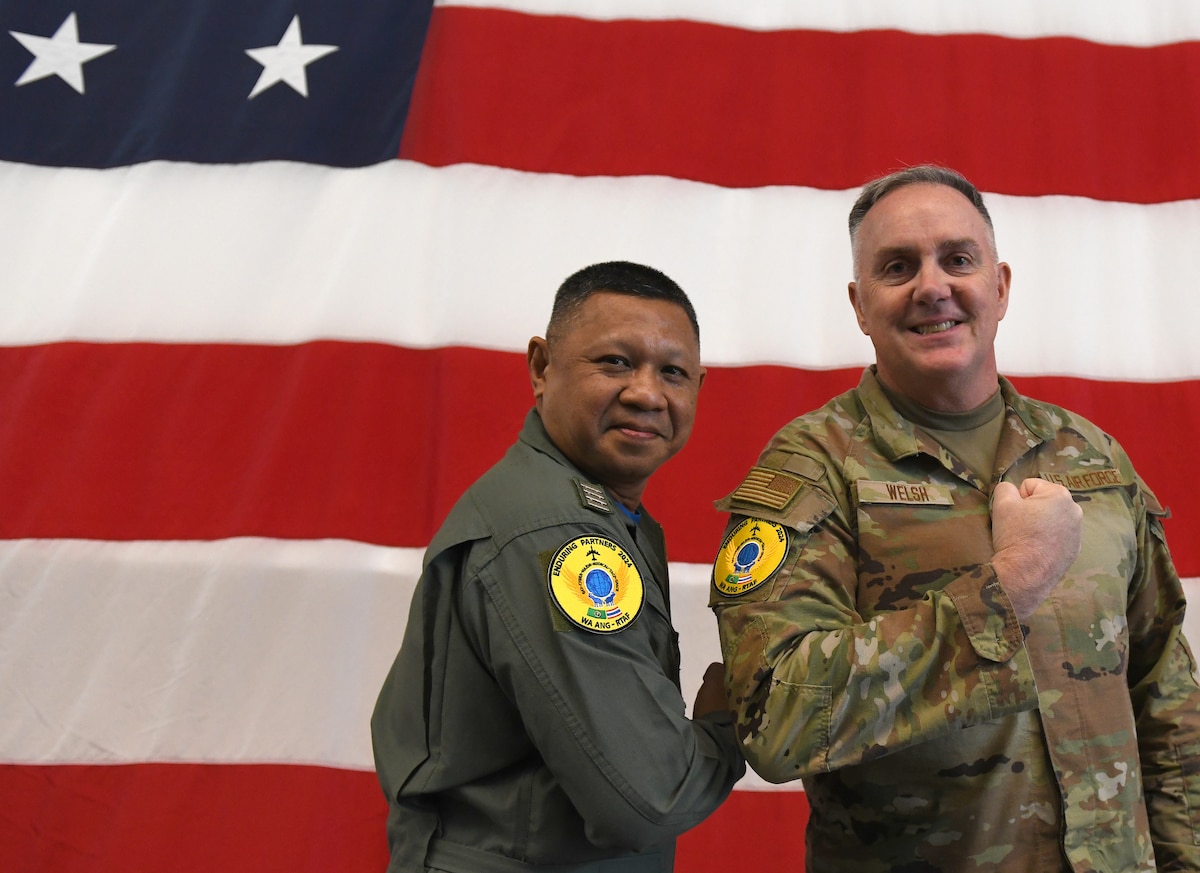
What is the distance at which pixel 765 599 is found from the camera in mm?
866

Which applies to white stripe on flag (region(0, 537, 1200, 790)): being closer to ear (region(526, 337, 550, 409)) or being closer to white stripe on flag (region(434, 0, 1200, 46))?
ear (region(526, 337, 550, 409))

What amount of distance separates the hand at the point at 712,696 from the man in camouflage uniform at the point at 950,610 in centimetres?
12

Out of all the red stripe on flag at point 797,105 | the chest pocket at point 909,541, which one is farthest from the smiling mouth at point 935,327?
the red stripe on flag at point 797,105

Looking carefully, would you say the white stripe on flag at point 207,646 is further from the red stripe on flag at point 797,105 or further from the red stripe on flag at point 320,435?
the red stripe on flag at point 797,105

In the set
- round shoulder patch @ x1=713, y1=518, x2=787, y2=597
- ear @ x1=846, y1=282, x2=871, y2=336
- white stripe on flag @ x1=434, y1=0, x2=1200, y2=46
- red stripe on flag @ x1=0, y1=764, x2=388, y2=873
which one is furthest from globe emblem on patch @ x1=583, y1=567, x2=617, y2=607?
white stripe on flag @ x1=434, y1=0, x2=1200, y2=46

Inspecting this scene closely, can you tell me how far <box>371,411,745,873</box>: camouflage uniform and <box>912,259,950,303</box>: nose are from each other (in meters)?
0.38

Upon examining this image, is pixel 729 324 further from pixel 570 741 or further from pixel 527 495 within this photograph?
pixel 570 741

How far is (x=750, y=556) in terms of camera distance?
90 centimetres

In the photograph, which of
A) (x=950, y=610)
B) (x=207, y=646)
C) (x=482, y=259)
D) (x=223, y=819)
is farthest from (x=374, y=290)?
(x=950, y=610)

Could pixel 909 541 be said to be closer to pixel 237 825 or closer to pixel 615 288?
pixel 615 288

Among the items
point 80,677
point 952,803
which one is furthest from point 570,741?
point 80,677

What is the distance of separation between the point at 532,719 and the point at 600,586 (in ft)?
0.43

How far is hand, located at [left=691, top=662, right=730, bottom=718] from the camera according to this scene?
99cm

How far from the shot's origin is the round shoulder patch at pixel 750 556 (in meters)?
0.88
